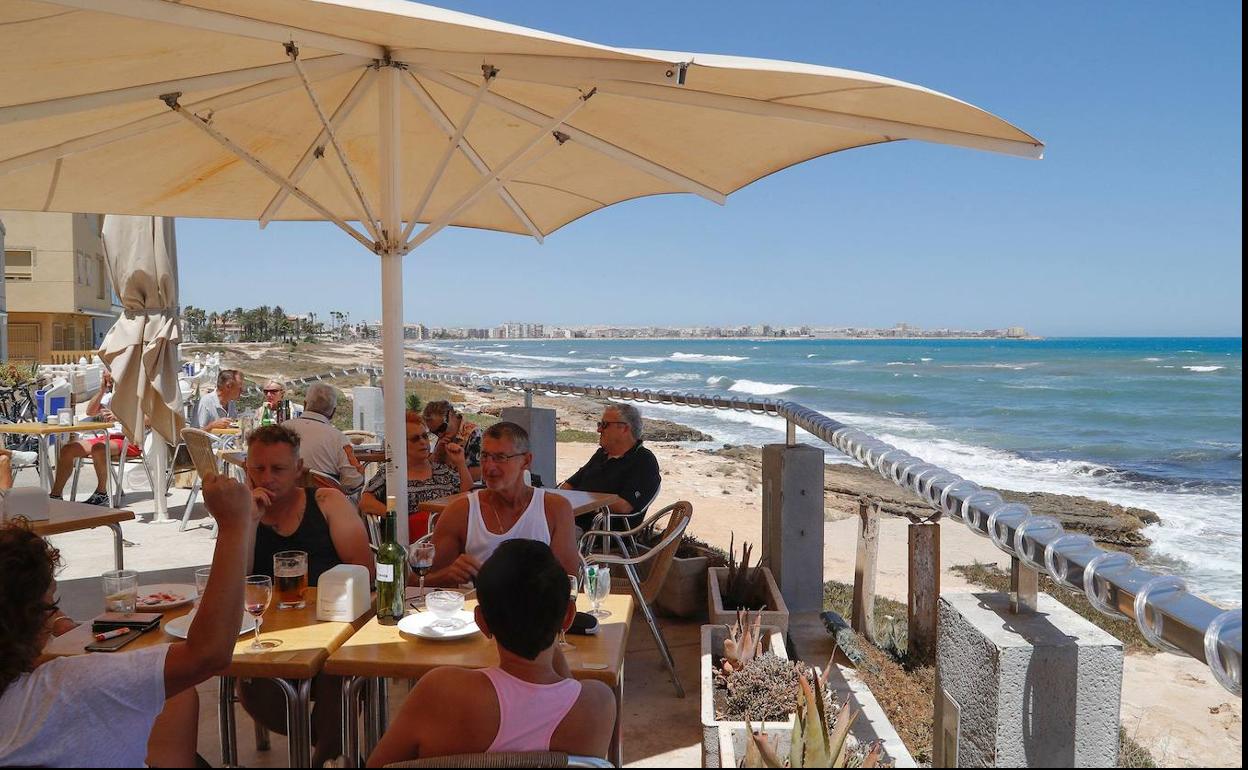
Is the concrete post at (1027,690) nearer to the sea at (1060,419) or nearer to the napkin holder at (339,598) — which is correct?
the sea at (1060,419)

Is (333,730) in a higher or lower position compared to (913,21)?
lower

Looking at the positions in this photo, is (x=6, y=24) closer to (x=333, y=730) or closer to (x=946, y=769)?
(x=333, y=730)

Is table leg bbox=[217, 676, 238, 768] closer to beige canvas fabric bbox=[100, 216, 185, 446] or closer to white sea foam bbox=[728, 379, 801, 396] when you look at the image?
beige canvas fabric bbox=[100, 216, 185, 446]

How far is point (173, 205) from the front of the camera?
5.09m

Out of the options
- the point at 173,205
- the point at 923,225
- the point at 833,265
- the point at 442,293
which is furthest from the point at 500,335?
the point at 173,205

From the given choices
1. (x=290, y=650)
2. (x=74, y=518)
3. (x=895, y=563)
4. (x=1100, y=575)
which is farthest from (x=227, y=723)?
(x=895, y=563)

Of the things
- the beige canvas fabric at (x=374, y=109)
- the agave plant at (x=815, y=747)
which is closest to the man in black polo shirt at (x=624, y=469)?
the beige canvas fabric at (x=374, y=109)

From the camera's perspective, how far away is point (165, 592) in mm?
2646

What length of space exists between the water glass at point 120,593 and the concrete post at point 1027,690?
84.1 inches

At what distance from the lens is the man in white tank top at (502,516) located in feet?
10.2

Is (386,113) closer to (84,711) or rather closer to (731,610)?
(84,711)

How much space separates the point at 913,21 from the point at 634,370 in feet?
88.6

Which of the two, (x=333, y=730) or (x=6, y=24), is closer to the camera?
(x=6, y=24)

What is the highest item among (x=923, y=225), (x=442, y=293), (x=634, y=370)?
(x=923, y=225)
